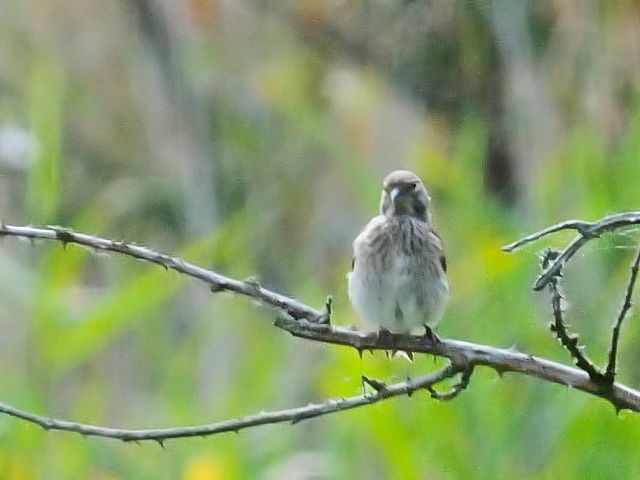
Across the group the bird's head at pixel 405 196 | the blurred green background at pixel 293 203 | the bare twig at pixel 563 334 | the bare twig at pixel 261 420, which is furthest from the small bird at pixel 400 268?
the bare twig at pixel 563 334

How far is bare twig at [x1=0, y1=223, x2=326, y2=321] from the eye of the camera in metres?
1.17

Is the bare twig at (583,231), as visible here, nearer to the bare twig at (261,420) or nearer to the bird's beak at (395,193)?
the bare twig at (261,420)

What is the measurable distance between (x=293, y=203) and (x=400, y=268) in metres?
1.69

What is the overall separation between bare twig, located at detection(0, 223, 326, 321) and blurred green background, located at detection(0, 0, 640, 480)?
1.33ft

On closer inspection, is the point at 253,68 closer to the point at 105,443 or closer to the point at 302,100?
the point at 302,100

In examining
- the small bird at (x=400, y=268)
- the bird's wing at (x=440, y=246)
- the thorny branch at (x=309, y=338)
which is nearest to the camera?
the thorny branch at (x=309, y=338)

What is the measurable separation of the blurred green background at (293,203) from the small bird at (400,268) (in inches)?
4.4

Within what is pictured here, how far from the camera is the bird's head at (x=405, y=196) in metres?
2.21

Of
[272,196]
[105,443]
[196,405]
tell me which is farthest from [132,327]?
[272,196]

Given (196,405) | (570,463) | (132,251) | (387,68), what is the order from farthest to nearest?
(387,68)
(196,405)
(570,463)
(132,251)

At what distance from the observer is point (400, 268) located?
2062 mm

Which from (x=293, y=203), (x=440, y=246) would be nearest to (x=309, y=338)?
(x=440, y=246)

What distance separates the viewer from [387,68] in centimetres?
332

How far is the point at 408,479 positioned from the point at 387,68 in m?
1.61
